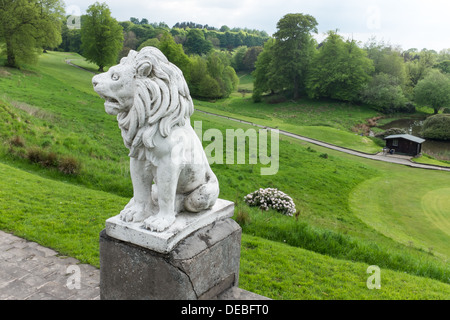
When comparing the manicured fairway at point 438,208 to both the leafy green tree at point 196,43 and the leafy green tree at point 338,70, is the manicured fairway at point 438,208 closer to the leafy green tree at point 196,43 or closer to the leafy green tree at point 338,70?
the leafy green tree at point 338,70

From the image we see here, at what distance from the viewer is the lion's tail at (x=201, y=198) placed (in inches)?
149

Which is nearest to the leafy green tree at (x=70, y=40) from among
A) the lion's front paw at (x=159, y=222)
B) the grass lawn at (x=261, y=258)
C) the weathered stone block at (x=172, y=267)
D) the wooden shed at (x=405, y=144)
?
the wooden shed at (x=405, y=144)

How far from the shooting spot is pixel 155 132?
3.40 metres

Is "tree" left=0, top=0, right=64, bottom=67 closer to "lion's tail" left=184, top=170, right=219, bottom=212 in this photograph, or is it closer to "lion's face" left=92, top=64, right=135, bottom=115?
"lion's face" left=92, top=64, right=135, bottom=115

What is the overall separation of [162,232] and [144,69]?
1.51 metres

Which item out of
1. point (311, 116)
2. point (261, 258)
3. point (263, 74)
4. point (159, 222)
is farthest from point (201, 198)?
point (263, 74)

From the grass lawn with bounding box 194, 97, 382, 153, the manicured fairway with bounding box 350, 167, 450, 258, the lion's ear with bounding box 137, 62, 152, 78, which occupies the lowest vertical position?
the manicured fairway with bounding box 350, 167, 450, 258

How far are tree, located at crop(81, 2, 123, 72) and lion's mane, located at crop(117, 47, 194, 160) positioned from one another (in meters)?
40.6

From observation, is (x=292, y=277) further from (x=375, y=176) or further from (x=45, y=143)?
(x=375, y=176)

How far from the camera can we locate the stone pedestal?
11.1 feet

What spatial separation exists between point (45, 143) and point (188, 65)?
34456 mm

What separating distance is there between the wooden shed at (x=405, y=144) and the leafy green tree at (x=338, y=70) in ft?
60.1

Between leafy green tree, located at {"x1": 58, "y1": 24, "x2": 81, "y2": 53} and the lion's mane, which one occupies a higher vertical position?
leafy green tree, located at {"x1": 58, "y1": 24, "x2": 81, "y2": 53}

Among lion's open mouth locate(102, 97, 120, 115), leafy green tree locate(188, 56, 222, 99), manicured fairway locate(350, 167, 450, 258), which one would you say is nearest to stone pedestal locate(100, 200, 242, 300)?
lion's open mouth locate(102, 97, 120, 115)
